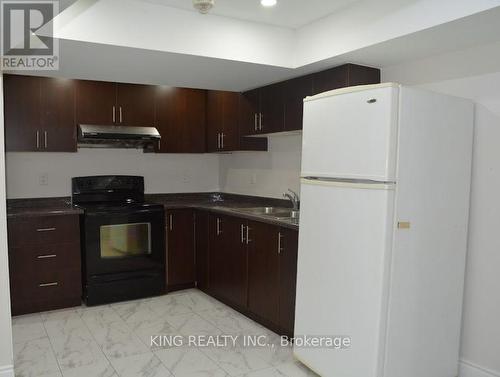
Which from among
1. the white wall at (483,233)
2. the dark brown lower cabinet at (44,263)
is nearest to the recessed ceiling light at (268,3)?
the white wall at (483,233)

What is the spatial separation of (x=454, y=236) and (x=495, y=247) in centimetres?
25

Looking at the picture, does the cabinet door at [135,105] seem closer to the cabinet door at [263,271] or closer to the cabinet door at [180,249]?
the cabinet door at [180,249]

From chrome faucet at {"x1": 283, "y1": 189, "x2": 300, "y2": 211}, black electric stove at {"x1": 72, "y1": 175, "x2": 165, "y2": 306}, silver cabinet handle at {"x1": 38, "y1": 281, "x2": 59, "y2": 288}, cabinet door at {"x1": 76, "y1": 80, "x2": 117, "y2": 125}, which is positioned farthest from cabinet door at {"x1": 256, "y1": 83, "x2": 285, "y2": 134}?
silver cabinet handle at {"x1": 38, "y1": 281, "x2": 59, "y2": 288}

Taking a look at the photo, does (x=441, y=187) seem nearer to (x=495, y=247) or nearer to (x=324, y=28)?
(x=495, y=247)

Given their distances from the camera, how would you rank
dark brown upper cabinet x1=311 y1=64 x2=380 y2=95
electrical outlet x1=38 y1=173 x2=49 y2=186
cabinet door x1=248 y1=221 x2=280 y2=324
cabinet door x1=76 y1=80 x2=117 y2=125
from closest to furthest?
dark brown upper cabinet x1=311 y1=64 x2=380 y2=95 → cabinet door x1=248 y1=221 x2=280 y2=324 → cabinet door x1=76 y1=80 x2=117 y2=125 → electrical outlet x1=38 y1=173 x2=49 y2=186

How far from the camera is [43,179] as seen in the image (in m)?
4.16

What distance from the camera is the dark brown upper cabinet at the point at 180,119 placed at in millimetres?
4477

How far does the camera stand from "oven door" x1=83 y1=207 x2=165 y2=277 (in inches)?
153

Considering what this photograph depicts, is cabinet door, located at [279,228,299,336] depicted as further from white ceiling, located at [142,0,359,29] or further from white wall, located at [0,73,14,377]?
white wall, located at [0,73,14,377]

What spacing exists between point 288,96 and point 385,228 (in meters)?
1.71

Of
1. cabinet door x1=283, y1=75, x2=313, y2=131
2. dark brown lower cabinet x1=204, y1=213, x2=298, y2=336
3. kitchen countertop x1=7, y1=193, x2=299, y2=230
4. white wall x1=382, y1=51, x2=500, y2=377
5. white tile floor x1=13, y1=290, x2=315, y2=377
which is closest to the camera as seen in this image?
white wall x1=382, y1=51, x2=500, y2=377

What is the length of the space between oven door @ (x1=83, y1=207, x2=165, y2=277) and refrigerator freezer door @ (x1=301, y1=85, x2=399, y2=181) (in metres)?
2.02

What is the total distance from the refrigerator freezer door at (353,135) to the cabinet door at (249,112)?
1.30 m

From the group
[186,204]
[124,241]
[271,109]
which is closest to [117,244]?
[124,241]
